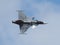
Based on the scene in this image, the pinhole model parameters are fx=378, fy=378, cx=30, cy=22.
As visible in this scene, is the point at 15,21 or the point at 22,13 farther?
the point at 22,13

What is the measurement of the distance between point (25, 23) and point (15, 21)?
6401 mm

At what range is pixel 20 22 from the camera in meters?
168

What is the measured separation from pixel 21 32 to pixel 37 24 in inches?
316

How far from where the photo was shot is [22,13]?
580 feet

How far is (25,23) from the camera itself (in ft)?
560

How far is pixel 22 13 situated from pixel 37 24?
36.0ft

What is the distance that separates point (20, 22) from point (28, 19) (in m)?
4.76

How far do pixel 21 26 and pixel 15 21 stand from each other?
20.1 ft

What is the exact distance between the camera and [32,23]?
170000mm

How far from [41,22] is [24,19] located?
840cm

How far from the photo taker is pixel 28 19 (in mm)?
A: 171250

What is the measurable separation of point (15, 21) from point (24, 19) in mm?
7935

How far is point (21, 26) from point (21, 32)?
3127 mm

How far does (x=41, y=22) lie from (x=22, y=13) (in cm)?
1183
